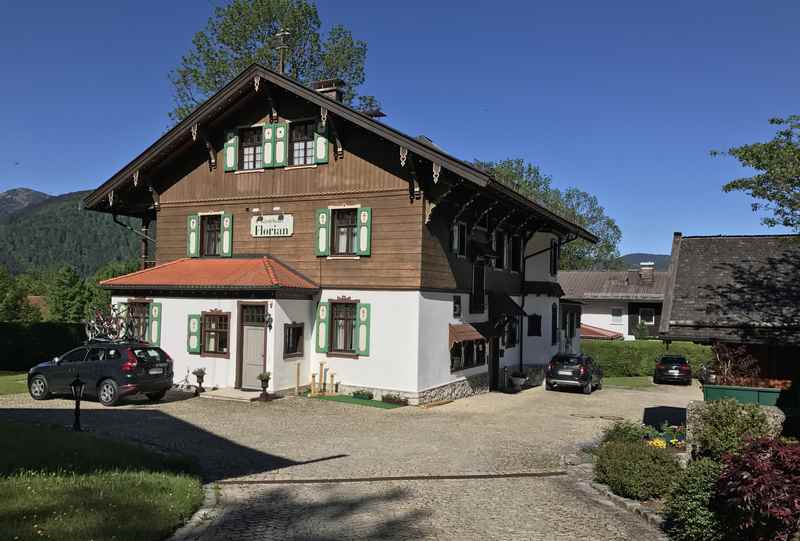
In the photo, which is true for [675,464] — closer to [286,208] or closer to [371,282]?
[371,282]

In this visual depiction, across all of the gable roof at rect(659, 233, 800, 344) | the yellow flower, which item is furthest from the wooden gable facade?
the yellow flower

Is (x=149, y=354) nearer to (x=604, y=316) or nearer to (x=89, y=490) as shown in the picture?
(x=89, y=490)

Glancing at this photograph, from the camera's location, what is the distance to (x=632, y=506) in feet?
30.9

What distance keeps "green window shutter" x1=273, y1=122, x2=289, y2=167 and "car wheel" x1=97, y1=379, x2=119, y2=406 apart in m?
9.23

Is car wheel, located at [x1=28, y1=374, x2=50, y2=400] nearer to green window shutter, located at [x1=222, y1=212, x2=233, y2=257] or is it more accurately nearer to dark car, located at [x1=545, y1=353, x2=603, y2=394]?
green window shutter, located at [x1=222, y1=212, x2=233, y2=257]

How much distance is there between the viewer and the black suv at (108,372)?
56.3 feet

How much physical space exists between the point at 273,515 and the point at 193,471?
255 cm

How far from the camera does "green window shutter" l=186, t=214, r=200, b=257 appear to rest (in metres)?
24.0

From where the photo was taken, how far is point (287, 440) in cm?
1390

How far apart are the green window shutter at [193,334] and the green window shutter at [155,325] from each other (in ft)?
4.10

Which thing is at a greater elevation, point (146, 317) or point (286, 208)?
point (286, 208)

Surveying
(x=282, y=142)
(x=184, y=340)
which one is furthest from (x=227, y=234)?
(x=184, y=340)

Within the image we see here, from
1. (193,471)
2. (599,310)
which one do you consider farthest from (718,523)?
(599,310)

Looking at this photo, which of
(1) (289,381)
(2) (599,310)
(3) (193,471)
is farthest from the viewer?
(2) (599,310)
